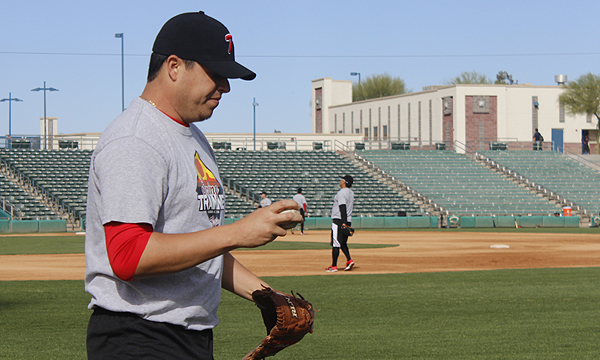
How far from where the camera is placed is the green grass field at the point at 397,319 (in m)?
7.52

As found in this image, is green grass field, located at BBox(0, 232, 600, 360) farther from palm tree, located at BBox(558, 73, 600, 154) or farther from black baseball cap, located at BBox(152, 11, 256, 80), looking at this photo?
palm tree, located at BBox(558, 73, 600, 154)

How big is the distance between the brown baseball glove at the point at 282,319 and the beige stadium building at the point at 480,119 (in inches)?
2003

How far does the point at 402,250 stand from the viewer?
23.2 m

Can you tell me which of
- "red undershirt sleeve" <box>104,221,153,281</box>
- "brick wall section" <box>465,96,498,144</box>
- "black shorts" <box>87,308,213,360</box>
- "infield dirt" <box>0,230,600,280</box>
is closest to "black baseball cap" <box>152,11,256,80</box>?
"red undershirt sleeve" <box>104,221,153,281</box>

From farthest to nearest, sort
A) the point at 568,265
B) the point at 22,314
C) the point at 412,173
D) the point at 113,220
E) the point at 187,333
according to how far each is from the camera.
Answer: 1. the point at 412,173
2. the point at 568,265
3. the point at 22,314
4. the point at 187,333
5. the point at 113,220

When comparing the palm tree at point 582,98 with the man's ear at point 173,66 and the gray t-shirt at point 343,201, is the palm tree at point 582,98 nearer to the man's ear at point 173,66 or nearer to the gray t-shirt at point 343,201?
the gray t-shirt at point 343,201

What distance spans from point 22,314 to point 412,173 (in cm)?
3986

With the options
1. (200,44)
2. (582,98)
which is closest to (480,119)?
(582,98)

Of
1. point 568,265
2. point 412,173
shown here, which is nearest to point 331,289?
point 568,265

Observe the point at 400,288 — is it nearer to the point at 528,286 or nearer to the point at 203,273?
the point at 528,286

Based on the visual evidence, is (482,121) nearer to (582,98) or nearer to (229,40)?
(582,98)

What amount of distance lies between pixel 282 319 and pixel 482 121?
60.7 metres

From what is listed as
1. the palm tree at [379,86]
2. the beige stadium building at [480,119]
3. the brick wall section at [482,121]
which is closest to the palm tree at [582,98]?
the beige stadium building at [480,119]

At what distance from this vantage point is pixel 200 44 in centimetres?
258
